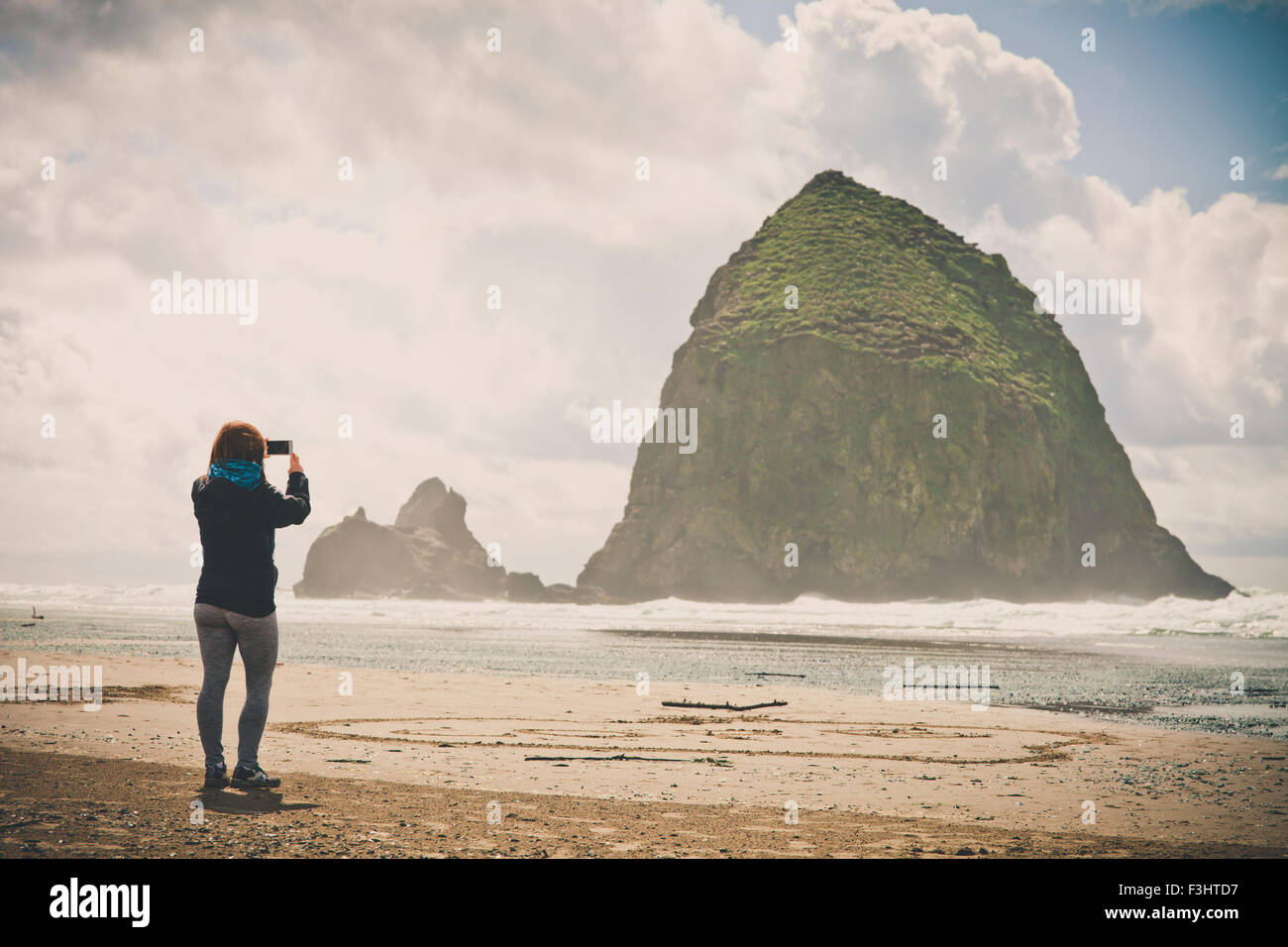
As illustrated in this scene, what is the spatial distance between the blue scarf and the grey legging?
34.2 inches

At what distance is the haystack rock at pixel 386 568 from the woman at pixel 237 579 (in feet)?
370

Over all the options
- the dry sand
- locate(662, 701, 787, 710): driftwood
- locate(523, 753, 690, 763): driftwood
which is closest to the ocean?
locate(662, 701, 787, 710): driftwood

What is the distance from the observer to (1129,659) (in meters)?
25.2

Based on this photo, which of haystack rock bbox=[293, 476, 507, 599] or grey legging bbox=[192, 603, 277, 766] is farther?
haystack rock bbox=[293, 476, 507, 599]

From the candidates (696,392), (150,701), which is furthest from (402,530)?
(150,701)

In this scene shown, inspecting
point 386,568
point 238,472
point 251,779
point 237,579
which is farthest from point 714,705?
point 386,568

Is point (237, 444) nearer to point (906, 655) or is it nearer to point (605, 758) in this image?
point (605, 758)

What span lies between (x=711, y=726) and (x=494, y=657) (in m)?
12.5

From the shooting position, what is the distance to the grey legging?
6215mm

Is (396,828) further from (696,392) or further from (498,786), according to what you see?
(696,392)

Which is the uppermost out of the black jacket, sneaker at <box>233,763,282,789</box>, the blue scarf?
the blue scarf

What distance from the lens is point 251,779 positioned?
6355 mm

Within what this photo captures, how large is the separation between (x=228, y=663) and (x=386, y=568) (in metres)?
117

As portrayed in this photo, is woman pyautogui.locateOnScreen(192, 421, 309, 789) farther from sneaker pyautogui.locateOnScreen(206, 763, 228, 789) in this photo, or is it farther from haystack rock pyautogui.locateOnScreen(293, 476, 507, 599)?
haystack rock pyautogui.locateOnScreen(293, 476, 507, 599)
